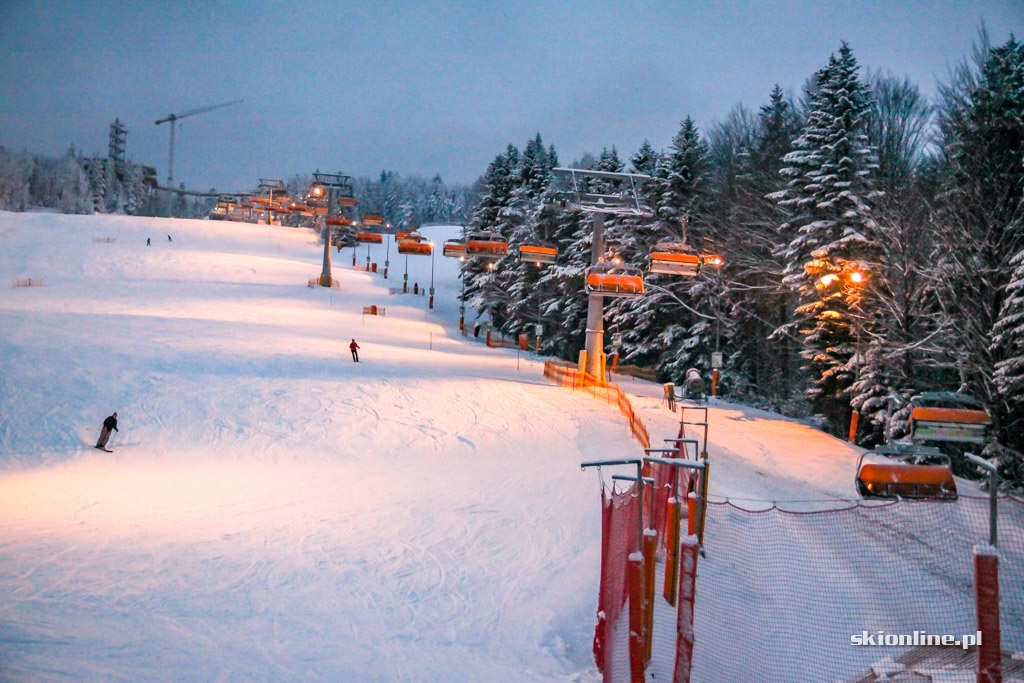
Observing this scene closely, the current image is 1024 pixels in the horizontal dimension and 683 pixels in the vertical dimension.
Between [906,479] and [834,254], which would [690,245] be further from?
[906,479]

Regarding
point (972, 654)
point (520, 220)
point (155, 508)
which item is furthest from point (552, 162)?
point (972, 654)

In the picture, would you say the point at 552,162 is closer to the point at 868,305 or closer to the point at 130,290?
the point at 130,290

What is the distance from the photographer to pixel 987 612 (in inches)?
207

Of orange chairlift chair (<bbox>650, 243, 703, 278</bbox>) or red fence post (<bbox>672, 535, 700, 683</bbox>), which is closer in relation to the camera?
red fence post (<bbox>672, 535, 700, 683</bbox>)

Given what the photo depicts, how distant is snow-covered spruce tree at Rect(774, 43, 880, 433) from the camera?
26578 mm

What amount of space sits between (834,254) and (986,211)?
23.7ft

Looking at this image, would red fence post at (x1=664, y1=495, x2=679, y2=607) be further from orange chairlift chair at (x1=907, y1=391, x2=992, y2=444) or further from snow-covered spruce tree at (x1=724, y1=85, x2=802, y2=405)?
snow-covered spruce tree at (x1=724, y1=85, x2=802, y2=405)

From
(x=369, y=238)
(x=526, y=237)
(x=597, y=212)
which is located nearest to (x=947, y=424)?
(x=597, y=212)

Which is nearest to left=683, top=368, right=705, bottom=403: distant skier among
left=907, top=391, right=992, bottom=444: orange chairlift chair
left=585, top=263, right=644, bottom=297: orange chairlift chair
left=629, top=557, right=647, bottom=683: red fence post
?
left=585, top=263, right=644, bottom=297: orange chairlift chair

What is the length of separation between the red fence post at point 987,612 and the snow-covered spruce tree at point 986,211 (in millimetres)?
17027

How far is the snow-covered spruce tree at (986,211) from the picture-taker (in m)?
19.8

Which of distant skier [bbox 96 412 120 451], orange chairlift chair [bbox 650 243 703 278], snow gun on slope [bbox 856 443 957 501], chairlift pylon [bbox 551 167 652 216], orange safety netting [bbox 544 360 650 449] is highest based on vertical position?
chairlift pylon [bbox 551 167 652 216]

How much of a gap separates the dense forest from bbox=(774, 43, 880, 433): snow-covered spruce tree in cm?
9

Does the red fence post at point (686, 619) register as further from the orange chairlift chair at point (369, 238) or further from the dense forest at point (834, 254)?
the orange chairlift chair at point (369, 238)
